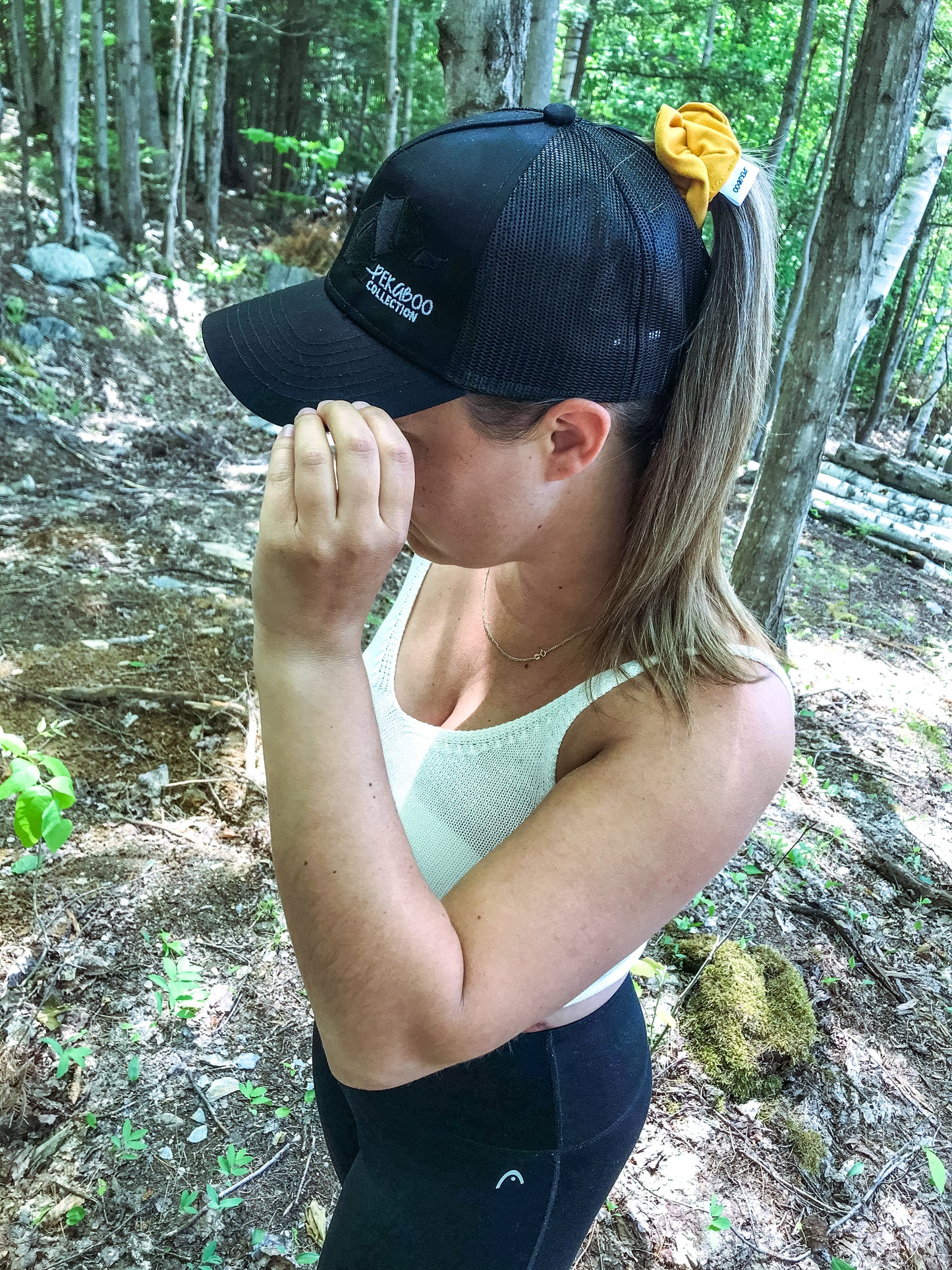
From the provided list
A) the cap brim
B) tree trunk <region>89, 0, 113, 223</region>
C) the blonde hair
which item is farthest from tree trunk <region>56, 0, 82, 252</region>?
the blonde hair

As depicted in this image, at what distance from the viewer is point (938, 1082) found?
3.16 meters

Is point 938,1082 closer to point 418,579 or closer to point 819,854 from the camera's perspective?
point 819,854

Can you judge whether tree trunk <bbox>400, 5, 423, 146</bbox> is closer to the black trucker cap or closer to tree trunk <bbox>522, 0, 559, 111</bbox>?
tree trunk <bbox>522, 0, 559, 111</bbox>

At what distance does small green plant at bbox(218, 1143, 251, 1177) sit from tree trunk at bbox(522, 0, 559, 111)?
285 inches

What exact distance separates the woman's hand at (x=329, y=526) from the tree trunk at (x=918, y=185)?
24.7 feet

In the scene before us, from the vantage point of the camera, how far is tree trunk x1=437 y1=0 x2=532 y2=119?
3248 millimetres

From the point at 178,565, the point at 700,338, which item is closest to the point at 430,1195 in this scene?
the point at 700,338

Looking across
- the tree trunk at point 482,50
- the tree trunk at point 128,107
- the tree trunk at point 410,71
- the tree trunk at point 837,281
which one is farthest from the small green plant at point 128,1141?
the tree trunk at point 410,71

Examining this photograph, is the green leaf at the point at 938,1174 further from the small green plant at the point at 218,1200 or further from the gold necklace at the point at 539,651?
the gold necklace at the point at 539,651

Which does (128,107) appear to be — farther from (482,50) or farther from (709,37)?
(709,37)

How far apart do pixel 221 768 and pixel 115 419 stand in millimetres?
A: 5050

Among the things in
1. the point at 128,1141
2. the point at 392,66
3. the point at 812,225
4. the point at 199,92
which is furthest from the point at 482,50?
the point at 199,92

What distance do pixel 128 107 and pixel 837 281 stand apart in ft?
33.4

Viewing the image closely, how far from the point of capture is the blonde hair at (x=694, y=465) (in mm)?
1197
